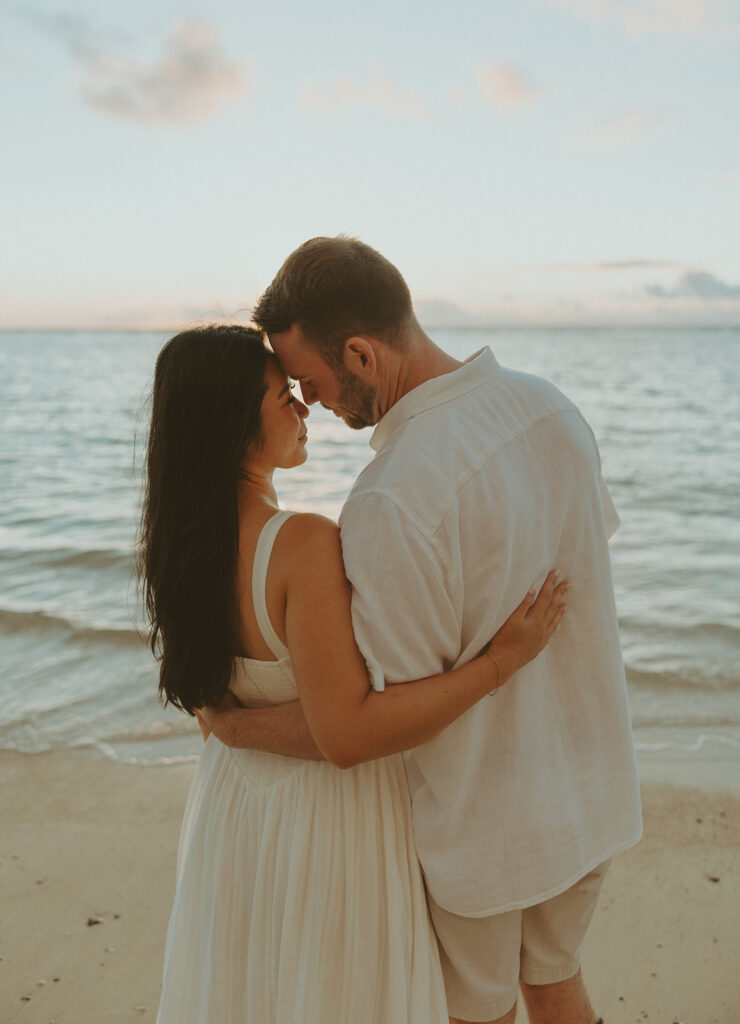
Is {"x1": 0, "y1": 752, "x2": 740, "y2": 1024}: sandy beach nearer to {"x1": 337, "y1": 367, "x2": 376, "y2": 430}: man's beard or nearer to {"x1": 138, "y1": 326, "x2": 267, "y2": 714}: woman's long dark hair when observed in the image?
{"x1": 138, "y1": 326, "x2": 267, "y2": 714}: woman's long dark hair

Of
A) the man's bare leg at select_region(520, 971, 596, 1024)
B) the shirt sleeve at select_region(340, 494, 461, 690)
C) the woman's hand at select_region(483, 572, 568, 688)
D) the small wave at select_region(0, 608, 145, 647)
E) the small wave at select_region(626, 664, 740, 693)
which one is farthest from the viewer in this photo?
the small wave at select_region(0, 608, 145, 647)

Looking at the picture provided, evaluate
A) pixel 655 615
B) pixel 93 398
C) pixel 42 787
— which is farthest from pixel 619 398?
pixel 42 787

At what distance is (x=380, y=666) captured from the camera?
1695 mm

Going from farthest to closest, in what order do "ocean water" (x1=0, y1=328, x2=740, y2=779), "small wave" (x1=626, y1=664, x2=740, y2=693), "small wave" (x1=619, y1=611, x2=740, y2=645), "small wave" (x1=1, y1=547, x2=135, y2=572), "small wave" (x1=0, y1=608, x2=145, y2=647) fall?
"small wave" (x1=1, y1=547, x2=135, y2=572)
"small wave" (x1=0, y1=608, x2=145, y2=647)
"small wave" (x1=619, y1=611, x2=740, y2=645)
"small wave" (x1=626, y1=664, x2=740, y2=693)
"ocean water" (x1=0, y1=328, x2=740, y2=779)

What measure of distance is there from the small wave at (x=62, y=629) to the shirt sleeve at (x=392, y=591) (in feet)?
16.7

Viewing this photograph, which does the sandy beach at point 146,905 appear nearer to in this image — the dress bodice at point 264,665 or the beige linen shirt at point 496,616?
the beige linen shirt at point 496,616

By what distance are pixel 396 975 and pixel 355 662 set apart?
680 millimetres

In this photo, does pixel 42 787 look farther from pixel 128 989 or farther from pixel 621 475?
pixel 621 475

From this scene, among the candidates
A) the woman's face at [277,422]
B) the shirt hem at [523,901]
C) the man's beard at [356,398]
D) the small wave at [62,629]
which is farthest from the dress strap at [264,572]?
the small wave at [62,629]

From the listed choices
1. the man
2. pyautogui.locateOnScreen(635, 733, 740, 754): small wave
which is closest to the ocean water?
pyautogui.locateOnScreen(635, 733, 740, 754): small wave

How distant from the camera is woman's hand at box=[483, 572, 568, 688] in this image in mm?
1763

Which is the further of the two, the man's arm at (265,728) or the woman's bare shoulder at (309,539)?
the man's arm at (265,728)

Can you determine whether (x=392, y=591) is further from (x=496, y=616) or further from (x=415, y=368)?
(x=415, y=368)

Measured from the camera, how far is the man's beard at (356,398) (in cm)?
200
